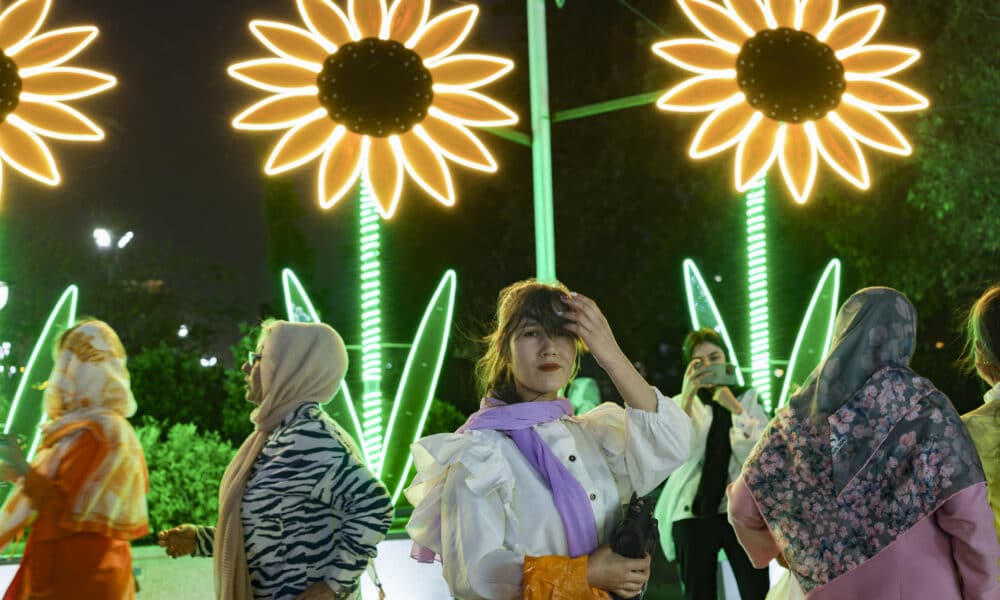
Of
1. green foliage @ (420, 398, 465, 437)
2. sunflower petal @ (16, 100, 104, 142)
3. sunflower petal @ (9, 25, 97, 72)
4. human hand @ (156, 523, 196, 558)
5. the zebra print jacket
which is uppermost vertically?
sunflower petal @ (9, 25, 97, 72)

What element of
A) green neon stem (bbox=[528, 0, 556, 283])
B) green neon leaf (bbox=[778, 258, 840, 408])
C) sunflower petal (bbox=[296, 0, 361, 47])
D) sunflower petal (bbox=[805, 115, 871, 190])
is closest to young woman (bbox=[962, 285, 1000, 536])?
sunflower petal (bbox=[805, 115, 871, 190])

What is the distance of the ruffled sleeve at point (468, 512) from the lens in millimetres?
2359

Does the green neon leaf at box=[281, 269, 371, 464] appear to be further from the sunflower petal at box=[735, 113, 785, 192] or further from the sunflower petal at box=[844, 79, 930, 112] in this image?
the sunflower petal at box=[844, 79, 930, 112]

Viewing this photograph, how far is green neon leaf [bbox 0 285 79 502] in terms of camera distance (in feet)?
16.3

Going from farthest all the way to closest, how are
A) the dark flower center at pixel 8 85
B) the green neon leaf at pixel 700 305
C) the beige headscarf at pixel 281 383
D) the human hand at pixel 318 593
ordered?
the green neon leaf at pixel 700 305 → the dark flower center at pixel 8 85 → the beige headscarf at pixel 281 383 → the human hand at pixel 318 593

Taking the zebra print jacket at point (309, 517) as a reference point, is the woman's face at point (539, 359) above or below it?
above

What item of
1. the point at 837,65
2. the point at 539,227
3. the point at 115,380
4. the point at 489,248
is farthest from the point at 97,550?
the point at 489,248

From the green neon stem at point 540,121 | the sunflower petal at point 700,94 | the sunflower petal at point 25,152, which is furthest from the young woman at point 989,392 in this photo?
the sunflower petal at point 25,152

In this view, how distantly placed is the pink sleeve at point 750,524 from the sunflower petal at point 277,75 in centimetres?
265

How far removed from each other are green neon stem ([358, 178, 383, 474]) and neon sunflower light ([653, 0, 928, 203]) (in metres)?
1.57

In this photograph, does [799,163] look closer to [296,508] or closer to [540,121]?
[540,121]

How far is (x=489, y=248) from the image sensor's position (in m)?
9.55

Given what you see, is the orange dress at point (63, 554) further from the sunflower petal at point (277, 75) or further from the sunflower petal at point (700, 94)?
the sunflower petal at point (700, 94)

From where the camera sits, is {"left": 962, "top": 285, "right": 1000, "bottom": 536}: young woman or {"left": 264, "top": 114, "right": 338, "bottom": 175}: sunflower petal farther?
{"left": 264, "top": 114, "right": 338, "bottom": 175}: sunflower petal
